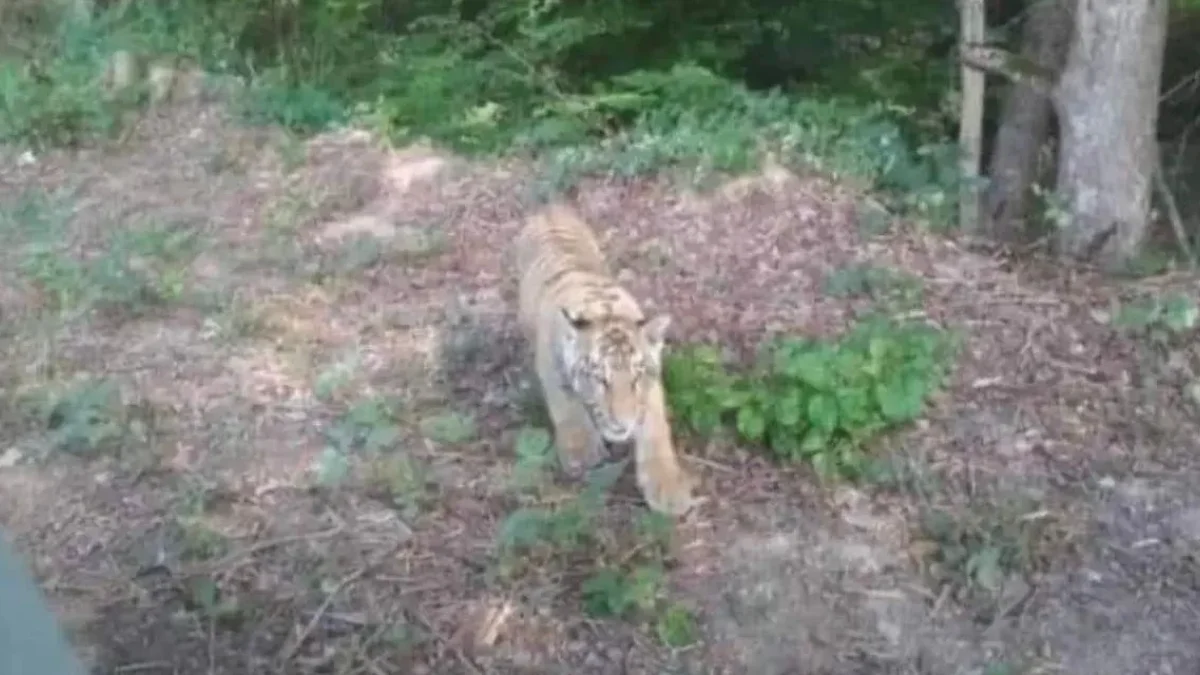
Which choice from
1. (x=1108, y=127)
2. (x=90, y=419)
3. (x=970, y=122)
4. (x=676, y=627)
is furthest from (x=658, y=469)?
(x=970, y=122)

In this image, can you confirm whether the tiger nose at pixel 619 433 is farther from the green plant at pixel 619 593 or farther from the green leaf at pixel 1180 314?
the green leaf at pixel 1180 314

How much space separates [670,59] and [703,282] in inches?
132

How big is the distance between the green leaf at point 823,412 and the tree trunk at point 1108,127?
2.27m

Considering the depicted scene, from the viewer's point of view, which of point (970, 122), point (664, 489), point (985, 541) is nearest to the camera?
point (985, 541)

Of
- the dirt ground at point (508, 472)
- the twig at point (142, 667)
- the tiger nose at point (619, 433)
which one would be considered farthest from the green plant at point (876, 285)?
the twig at point (142, 667)

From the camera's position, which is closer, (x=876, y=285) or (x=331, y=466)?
(x=331, y=466)

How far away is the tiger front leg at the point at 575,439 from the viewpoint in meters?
5.17

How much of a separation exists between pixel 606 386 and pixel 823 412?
0.70 meters

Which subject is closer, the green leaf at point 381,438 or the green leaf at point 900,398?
the green leaf at point 900,398

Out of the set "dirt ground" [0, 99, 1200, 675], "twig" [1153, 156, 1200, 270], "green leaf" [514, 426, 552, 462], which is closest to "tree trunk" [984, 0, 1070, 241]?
"twig" [1153, 156, 1200, 270]

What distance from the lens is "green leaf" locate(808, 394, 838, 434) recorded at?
5.19 metres

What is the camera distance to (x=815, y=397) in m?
5.23

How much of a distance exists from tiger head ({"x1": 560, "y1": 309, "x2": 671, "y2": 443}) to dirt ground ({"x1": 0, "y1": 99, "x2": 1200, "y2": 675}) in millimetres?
273

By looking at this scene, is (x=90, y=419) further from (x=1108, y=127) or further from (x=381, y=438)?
(x=1108, y=127)
